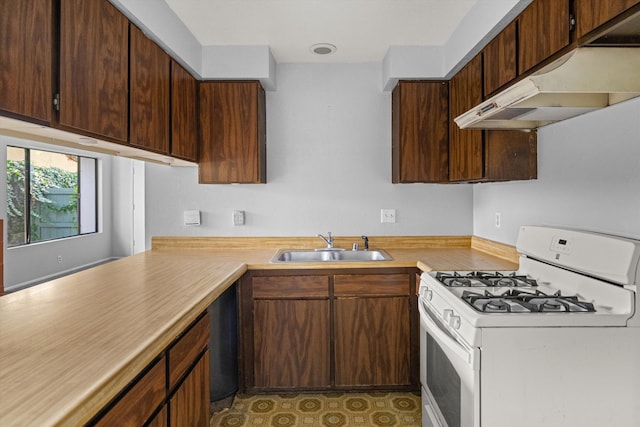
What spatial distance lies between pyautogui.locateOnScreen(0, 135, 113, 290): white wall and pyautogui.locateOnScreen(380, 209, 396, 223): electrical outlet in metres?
4.32

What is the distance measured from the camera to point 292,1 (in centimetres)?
206

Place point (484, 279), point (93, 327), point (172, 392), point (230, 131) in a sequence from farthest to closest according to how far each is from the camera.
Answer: point (230, 131) < point (484, 279) < point (172, 392) < point (93, 327)

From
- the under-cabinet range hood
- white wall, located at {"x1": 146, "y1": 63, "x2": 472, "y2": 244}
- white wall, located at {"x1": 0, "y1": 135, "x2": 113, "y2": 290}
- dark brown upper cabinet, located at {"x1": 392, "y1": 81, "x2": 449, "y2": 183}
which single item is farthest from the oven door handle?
white wall, located at {"x1": 0, "y1": 135, "x2": 113, "y2": 290}

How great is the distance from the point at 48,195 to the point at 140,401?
22.6ft

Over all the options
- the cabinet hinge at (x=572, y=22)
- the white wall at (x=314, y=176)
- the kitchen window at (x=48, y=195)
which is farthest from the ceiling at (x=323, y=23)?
the kitchen window at (x=48, y=195)

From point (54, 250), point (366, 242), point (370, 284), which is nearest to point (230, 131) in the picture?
point (366, 242)

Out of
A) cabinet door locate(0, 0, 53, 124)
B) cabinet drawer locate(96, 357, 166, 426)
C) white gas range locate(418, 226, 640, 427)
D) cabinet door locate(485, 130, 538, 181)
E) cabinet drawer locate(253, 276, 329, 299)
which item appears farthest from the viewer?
cabinet drawer locate(253, 276, 329, 299)

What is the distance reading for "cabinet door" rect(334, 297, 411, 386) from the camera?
2.36m

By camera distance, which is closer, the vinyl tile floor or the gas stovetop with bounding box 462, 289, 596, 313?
the gas stovetop with bounding box 462, 289, 596, 313

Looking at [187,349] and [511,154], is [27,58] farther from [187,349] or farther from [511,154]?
[511,154]

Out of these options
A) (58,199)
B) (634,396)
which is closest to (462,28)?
(634,396)

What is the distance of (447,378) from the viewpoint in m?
1.54

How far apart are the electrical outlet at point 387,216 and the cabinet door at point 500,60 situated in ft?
3.78

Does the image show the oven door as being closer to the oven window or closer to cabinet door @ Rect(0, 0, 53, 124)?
the oven window
